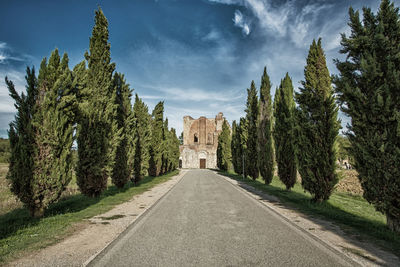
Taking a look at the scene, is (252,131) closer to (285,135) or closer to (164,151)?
(285,135)

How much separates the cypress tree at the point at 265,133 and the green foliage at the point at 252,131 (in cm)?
113

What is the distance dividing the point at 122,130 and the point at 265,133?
36.2 feet

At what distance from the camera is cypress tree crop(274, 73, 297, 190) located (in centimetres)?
1264

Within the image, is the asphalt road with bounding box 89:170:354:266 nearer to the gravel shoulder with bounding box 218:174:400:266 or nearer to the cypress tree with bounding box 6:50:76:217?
the gravel shoulder with bounding box 218:174:400:266

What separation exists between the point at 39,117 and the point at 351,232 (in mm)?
8802

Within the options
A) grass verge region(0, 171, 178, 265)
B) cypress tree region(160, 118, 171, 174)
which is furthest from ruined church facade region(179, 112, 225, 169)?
grass verge region(0, 171, 178, 265)

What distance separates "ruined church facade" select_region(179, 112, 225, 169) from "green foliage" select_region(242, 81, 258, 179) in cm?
3127

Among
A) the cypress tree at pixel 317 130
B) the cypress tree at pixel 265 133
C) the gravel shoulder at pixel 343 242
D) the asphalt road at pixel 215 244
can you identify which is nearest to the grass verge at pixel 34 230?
the asphalt road at pixel 215 244

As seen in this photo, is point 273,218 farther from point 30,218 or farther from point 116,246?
point 30,218

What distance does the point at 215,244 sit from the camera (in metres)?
4.18

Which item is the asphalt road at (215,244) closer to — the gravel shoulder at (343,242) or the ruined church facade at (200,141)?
the gravel shoulder at (343,242)

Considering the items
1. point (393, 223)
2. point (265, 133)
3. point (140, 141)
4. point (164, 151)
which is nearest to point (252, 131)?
point (265, 133)

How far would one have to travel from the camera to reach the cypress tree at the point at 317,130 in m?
8.34

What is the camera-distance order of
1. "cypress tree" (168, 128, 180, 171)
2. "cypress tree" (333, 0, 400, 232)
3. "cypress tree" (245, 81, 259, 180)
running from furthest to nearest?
1. "cypress tree" (168, 128, 180, 171)
2. "cypress tree" (245, 81, 259, 180)
3. "cypress tree" (333, 0, 400, 232)
